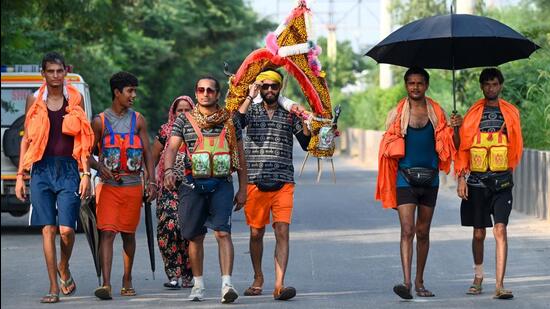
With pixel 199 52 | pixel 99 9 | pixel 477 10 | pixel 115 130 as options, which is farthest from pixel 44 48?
pixel 199 52

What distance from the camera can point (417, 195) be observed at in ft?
37.5

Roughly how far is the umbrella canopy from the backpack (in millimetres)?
2175

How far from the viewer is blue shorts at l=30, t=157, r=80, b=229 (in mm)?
11242

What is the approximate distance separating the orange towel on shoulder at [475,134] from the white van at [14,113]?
7930 millimetres

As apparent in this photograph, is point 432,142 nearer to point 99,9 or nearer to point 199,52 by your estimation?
point 99,9

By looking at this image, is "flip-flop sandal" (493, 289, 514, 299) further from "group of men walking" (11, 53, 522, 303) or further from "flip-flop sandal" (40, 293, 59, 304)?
"flip-flop sandal" (40, 293, 59, 304)

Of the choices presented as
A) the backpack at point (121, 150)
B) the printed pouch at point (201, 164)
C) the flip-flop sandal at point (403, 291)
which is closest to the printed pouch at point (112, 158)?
the backpack at point (121, 150)

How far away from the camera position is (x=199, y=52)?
56.3 m

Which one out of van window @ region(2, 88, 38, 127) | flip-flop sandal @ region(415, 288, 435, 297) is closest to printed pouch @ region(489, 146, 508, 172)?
flip-flop sandal @ region(415, 288, 435, 297)

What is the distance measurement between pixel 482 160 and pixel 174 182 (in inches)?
102

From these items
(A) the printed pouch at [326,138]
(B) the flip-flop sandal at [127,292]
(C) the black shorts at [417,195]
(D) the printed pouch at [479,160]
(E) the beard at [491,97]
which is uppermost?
(E) the beard at [491,97]

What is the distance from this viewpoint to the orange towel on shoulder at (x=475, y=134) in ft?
37.9

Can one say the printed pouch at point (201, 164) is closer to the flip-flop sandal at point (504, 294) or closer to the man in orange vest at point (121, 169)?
the man in orange vest at point (121, 169)

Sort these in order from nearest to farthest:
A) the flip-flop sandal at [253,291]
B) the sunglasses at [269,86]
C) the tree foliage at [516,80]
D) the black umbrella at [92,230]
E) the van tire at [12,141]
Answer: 1. the sunglasses at [269,86]
2. the flip-flop sandal at [253,291]
3. the black umbrella at [92,230]
4. the van tire at [12,141]
5. the tree foliage at [516,80]
